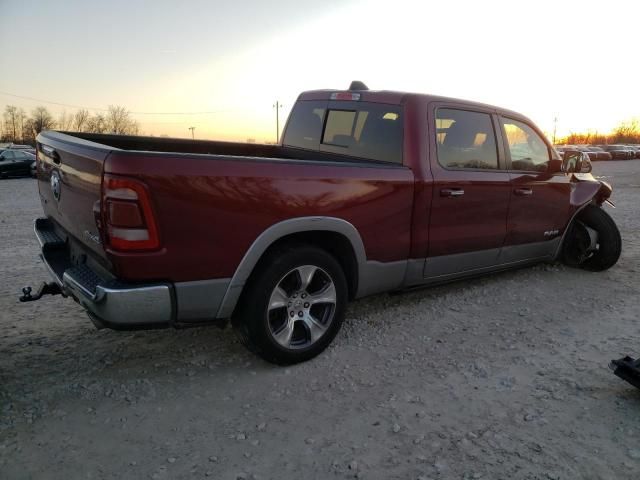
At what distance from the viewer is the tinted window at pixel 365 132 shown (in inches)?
154

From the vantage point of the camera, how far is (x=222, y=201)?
2.77 m

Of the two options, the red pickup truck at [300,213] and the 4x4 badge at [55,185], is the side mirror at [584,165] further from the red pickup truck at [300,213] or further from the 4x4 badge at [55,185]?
the 4x4 badge at [55,185]

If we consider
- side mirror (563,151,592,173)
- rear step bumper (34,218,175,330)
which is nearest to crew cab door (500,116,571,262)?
side mirror (563,151,592,173)

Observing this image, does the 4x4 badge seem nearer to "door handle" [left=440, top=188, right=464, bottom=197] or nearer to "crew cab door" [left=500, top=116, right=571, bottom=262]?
"door handle" [left=440, top=188, right=464, bottom=197]

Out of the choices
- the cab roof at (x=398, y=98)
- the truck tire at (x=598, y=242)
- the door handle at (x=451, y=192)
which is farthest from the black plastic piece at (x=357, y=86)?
the truck tire at (x=598, y=242)

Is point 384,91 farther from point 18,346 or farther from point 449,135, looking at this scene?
point 18,346

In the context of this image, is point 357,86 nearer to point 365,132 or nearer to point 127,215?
point 365,132

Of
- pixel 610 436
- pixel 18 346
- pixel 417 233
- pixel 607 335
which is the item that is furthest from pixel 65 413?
pixel 607 335

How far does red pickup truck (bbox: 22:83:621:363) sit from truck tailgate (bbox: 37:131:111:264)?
0.05ft

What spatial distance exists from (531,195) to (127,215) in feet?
12.7

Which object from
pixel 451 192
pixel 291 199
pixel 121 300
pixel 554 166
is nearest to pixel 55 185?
pixel 121 300

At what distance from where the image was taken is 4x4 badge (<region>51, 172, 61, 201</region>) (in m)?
3.28

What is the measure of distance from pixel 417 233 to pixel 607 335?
173 centimetres

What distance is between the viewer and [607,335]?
3.91 meters
